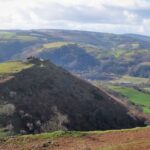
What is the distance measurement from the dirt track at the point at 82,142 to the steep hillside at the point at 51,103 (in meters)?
21.4

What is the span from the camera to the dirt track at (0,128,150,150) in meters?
46.7

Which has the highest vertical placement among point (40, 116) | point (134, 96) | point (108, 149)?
point (108, 149)

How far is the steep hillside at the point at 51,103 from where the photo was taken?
253 ft

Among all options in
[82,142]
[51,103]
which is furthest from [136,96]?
[82,142]

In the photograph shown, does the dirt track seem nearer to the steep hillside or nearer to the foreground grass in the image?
the steep hillside

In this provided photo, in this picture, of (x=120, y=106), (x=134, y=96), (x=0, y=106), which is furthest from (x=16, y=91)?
(x=134, y=96)

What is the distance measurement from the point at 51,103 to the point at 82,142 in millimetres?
37085

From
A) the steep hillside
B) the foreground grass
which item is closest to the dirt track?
the steep hillside

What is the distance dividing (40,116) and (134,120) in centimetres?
2343

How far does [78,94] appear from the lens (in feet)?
305

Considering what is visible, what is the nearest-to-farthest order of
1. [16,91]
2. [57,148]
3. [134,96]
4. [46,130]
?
[57,148] < [46,130] < [16,91] < [134,96]

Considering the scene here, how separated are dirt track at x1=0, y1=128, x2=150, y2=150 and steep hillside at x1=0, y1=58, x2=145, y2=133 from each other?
21418 millimetres

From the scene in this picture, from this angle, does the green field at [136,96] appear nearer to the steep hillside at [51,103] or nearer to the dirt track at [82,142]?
the steep hillside at [51,103]

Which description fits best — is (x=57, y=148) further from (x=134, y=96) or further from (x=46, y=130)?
(x=134, y=96)
